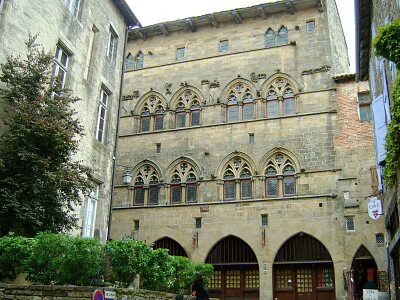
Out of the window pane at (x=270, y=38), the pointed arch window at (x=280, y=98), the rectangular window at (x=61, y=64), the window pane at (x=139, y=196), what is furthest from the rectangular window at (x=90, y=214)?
the window pane at (x=270, y=38)

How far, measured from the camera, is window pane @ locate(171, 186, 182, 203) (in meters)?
22.8

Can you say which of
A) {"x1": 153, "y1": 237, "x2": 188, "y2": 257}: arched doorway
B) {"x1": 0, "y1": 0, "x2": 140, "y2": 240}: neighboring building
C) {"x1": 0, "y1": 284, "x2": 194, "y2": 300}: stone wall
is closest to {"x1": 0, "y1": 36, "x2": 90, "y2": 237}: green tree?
{"x1": 0, "y1": 0, "x2": 140, "y2": 240}: neighboring building

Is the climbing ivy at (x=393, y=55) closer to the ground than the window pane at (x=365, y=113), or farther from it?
closer to the ground

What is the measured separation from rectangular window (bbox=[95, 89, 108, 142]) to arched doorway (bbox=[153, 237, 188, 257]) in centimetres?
769

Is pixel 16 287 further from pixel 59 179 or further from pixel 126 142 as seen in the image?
pixel 126 142

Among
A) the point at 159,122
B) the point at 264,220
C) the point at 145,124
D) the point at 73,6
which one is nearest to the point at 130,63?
the point at 145,124

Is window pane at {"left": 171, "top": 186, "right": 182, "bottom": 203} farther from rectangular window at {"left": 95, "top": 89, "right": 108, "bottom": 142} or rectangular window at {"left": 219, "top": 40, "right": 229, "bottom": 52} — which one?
rectangular window at {"left": 95, "top": 89, "right": 108, "bottom": 142}

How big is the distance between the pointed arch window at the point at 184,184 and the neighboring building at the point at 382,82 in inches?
376

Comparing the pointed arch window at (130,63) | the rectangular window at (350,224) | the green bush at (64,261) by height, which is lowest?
the green bush at (64,261)

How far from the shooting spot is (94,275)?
27.7ft

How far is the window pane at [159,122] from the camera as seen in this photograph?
24.5m

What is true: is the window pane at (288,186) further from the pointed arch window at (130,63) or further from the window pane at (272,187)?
the pointed arch window at (130,63)

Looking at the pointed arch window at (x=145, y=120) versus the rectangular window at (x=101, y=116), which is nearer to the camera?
the rectangular window at (x=101, y=116)

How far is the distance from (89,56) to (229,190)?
9476mm
